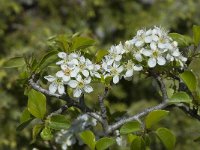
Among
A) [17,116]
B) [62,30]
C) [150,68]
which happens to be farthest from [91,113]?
[62,30]

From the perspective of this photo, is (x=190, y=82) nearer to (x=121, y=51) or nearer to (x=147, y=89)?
(x=121, y=51)

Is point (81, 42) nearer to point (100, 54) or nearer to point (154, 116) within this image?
point (100, 54)

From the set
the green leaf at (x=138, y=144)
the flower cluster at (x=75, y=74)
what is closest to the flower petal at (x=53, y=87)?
the flower cluster at (x=75, y=74)

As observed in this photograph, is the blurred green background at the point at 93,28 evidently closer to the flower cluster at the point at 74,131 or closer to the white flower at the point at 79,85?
the flower cluster at the point at 74,131

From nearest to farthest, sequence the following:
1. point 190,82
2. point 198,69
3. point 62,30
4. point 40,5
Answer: point 190,82 → point 198,69 → point 62,30 → point 40,5

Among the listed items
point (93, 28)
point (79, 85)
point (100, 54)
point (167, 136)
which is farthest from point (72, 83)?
point (93, 28)

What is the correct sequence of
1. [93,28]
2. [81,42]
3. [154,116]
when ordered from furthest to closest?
[93,28] → [81,42] → [154,116]
